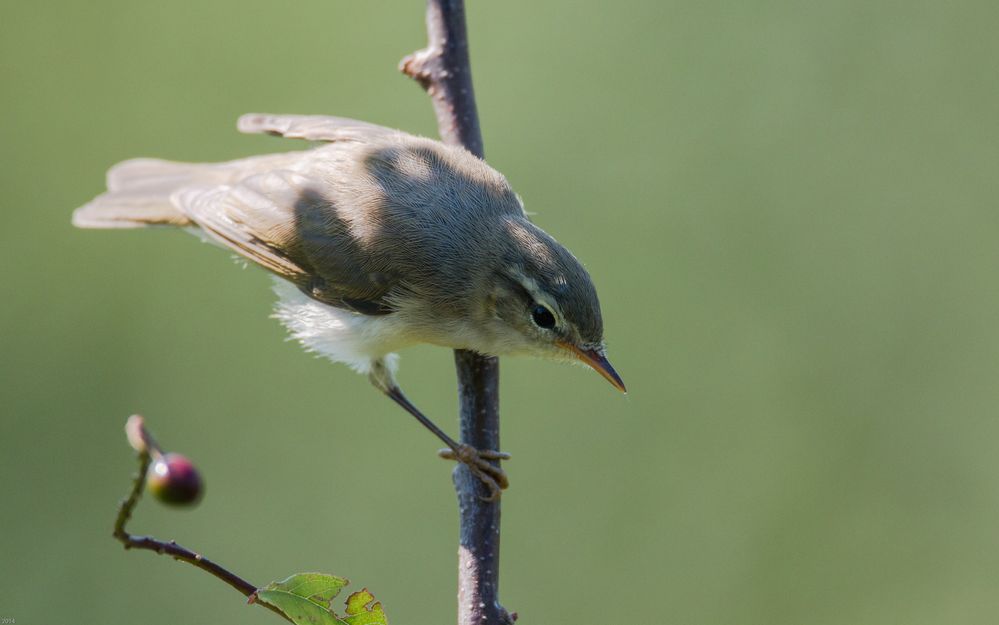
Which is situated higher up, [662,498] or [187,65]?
[187,65]

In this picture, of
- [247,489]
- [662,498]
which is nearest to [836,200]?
[662,498]

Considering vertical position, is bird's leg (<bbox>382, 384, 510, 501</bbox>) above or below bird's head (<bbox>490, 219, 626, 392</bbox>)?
below

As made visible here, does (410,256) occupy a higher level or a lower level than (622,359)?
lower

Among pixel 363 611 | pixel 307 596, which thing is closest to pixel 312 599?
A: pixel 307 596

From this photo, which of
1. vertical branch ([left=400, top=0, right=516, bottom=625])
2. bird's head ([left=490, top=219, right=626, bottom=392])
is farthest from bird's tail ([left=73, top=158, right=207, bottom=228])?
bird's head ([left=490, top=219, right=626, bottom=392])

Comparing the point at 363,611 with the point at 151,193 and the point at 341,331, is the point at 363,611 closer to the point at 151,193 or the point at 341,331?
the point at 341,331

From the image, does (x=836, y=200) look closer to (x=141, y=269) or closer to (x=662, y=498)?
(x=662, y=498)

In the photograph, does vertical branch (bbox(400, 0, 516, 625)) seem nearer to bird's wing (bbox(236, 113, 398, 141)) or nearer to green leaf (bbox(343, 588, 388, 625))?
bird's wing (bbox(236, 113, 398, 141))
